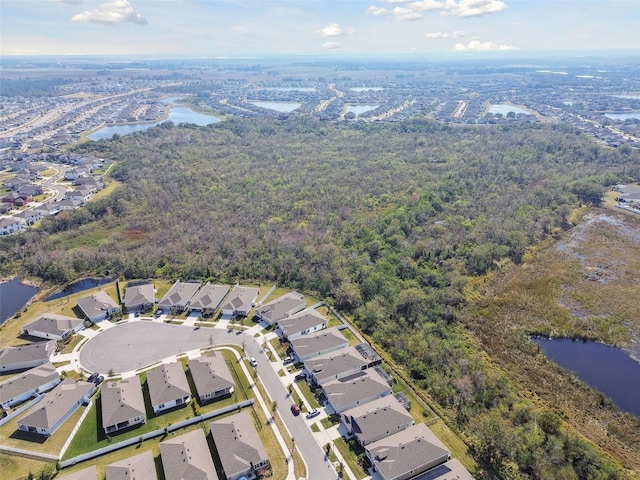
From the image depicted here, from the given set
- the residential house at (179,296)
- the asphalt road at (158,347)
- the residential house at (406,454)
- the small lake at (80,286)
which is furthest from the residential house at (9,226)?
A: the residential house at (406,454)

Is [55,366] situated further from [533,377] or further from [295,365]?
[533,377]

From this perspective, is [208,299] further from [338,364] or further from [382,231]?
[382,231]

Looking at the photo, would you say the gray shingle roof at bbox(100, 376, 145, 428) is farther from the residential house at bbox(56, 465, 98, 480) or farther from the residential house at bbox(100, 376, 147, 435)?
the residential house at bbox(56, 465, 98, 480)

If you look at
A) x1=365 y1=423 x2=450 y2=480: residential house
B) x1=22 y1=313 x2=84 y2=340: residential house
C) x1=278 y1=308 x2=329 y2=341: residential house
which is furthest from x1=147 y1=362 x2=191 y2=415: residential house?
x1=365 y1=423 x2=450 y2=480: residential house

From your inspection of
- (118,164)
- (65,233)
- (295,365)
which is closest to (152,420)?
(295,365)

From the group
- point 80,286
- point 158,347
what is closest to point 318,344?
point 158,347
